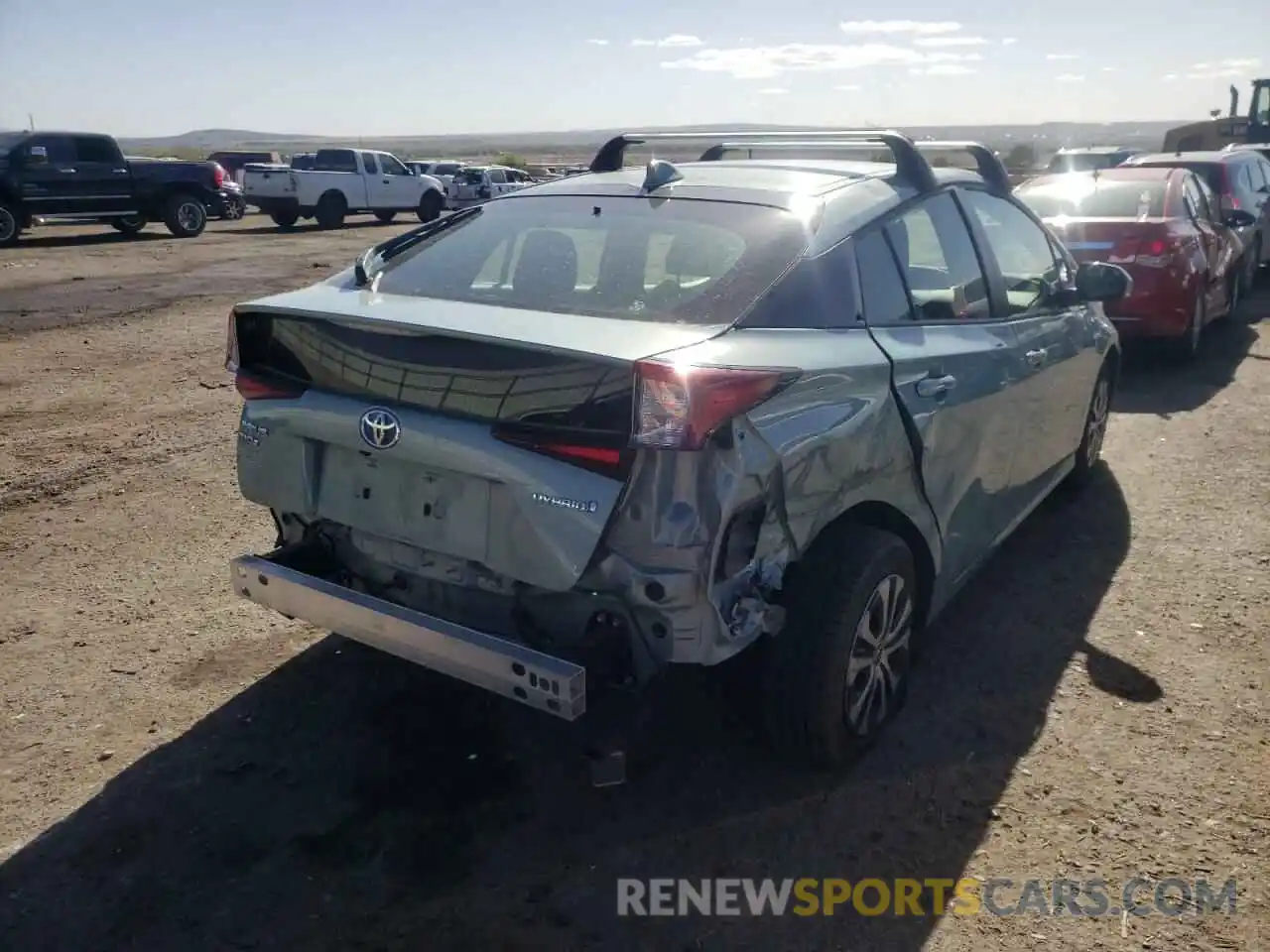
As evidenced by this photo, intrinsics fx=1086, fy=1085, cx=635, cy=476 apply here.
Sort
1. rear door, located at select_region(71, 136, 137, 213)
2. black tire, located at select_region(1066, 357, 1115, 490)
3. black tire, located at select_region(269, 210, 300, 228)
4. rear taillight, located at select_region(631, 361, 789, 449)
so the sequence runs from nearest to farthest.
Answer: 1. rear taillight, located at select_region(631, 361, 789, 449)
2. black tire, located at select_region(1066, 357, 1115, 490)
3. rear door, located at select_region(71, 136, 137, 213)
4. black tire, located at select_region(269, 210, 300, 228)

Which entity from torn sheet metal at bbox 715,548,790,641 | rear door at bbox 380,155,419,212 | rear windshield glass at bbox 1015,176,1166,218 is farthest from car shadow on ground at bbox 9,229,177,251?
torn sheet metal at bbox 715,548,790,641

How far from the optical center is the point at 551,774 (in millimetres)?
3385

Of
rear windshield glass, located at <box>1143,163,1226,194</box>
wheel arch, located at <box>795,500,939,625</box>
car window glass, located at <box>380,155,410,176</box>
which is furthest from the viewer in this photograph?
car window glass, located at <box>380,155,410,176</box>

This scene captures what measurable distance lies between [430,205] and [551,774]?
27643 mm

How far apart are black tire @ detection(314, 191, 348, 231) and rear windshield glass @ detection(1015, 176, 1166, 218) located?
20.2m

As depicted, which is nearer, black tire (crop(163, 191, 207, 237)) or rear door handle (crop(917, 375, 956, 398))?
rear door handle (crop(917, 375, 956, 398))

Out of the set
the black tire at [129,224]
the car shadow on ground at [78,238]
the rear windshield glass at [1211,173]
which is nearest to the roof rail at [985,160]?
the rear windshield glass at [1211,173]

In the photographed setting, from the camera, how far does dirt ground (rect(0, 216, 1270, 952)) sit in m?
2.77

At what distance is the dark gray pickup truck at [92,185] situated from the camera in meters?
19.5

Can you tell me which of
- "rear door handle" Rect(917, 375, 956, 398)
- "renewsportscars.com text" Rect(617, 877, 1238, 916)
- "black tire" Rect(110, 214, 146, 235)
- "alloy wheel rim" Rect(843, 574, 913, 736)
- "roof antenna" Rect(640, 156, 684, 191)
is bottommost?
"renewsportscars.com text" Rect(617, 877, 1238, 916)

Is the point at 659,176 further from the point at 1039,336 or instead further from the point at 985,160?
the point at 1039,336

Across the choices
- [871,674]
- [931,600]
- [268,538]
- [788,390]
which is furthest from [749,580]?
[268,538]

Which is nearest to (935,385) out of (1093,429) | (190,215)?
(1093,429)

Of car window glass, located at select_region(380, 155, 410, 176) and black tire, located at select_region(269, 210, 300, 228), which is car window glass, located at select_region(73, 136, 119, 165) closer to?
black tire, located at select_region(269, 210, 300, 228)
